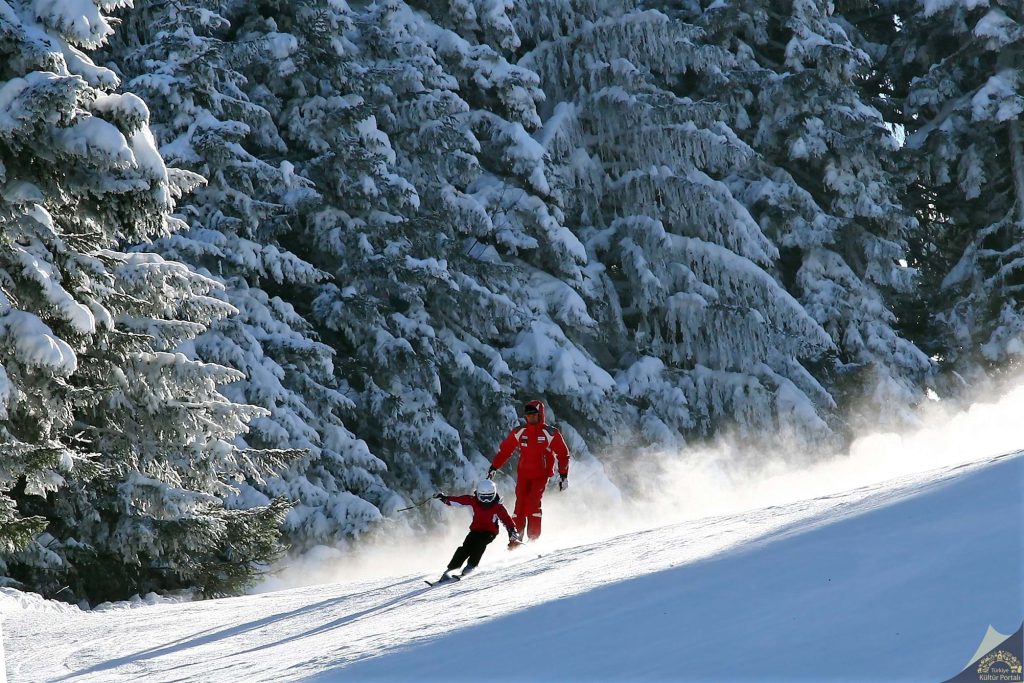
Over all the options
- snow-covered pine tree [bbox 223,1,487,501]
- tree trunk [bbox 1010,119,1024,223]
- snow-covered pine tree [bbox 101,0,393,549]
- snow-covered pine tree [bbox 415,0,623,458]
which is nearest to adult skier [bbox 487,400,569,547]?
snow-covered pine tree [bbox 101,0,393,549]

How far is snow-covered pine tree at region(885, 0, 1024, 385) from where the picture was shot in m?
27.5

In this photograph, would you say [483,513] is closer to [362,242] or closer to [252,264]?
[252,264]

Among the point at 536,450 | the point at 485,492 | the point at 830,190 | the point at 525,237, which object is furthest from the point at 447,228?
the point at 485,492

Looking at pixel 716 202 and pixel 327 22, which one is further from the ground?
pixel 327 22

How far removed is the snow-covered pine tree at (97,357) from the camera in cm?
1004

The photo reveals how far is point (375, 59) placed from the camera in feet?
73.0

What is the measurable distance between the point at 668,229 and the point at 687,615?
20.4 metres

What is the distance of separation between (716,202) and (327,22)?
366 inches

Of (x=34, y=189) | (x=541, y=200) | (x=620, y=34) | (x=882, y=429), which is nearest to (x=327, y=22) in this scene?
(x=541, y=200)

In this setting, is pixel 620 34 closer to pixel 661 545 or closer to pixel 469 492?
pixel 469 492

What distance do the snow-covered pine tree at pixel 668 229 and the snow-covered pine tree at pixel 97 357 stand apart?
12.0 metres

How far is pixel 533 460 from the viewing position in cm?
1283

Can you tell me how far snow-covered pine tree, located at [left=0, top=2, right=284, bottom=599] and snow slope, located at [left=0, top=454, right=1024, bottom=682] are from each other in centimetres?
258

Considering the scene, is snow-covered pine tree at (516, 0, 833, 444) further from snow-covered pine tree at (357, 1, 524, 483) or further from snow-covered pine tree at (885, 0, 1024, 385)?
snow-covered pine tree at (885, 0, 1024, 385)
